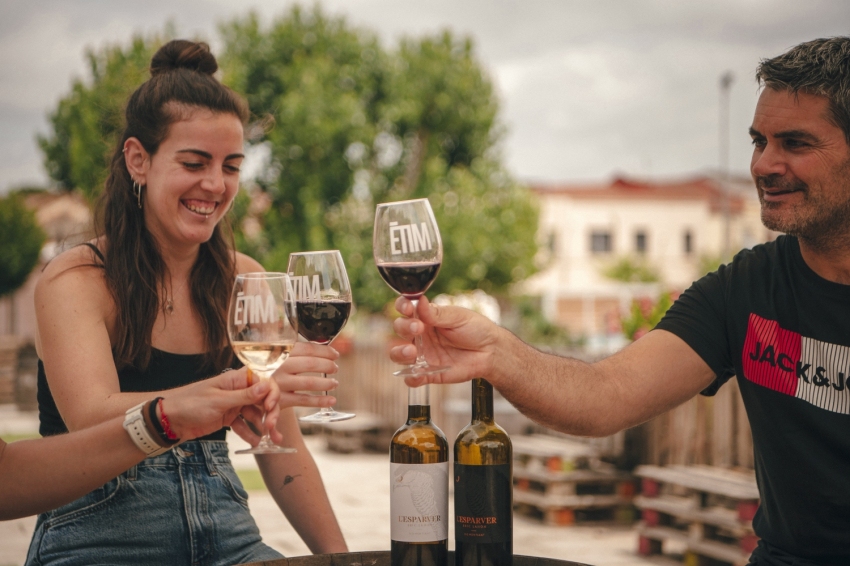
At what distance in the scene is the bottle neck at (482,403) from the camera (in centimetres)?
202

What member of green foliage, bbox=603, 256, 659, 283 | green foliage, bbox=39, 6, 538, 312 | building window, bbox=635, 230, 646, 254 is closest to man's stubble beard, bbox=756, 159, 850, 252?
green foliage, bbox=39, 6, 538, 312

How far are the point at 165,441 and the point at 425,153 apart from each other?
878 inches

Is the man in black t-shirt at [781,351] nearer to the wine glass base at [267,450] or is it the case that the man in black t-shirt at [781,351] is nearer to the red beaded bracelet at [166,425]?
the wine glass base at [267,450]

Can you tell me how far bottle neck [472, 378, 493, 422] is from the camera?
202 centimetres

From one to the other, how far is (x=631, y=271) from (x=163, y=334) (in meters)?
40.4

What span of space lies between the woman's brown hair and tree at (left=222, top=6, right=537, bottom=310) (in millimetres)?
18046

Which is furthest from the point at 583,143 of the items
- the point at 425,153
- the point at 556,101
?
the point at 425,153

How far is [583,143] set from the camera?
75438mm

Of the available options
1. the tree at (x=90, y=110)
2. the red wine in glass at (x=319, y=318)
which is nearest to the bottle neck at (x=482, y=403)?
the red wine in glass at (x=319, y=318)

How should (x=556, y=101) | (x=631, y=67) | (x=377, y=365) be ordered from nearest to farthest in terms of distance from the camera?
1. (x=377, y=365)
2. (x=556, y=101)
3. (x=631, y=67)

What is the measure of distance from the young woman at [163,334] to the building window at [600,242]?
40.7 m

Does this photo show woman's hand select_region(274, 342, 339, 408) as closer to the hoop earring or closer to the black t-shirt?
the hoop earring

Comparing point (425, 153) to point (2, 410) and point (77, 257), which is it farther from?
point (77, 257)

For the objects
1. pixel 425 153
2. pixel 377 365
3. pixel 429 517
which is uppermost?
pixel 425 153
